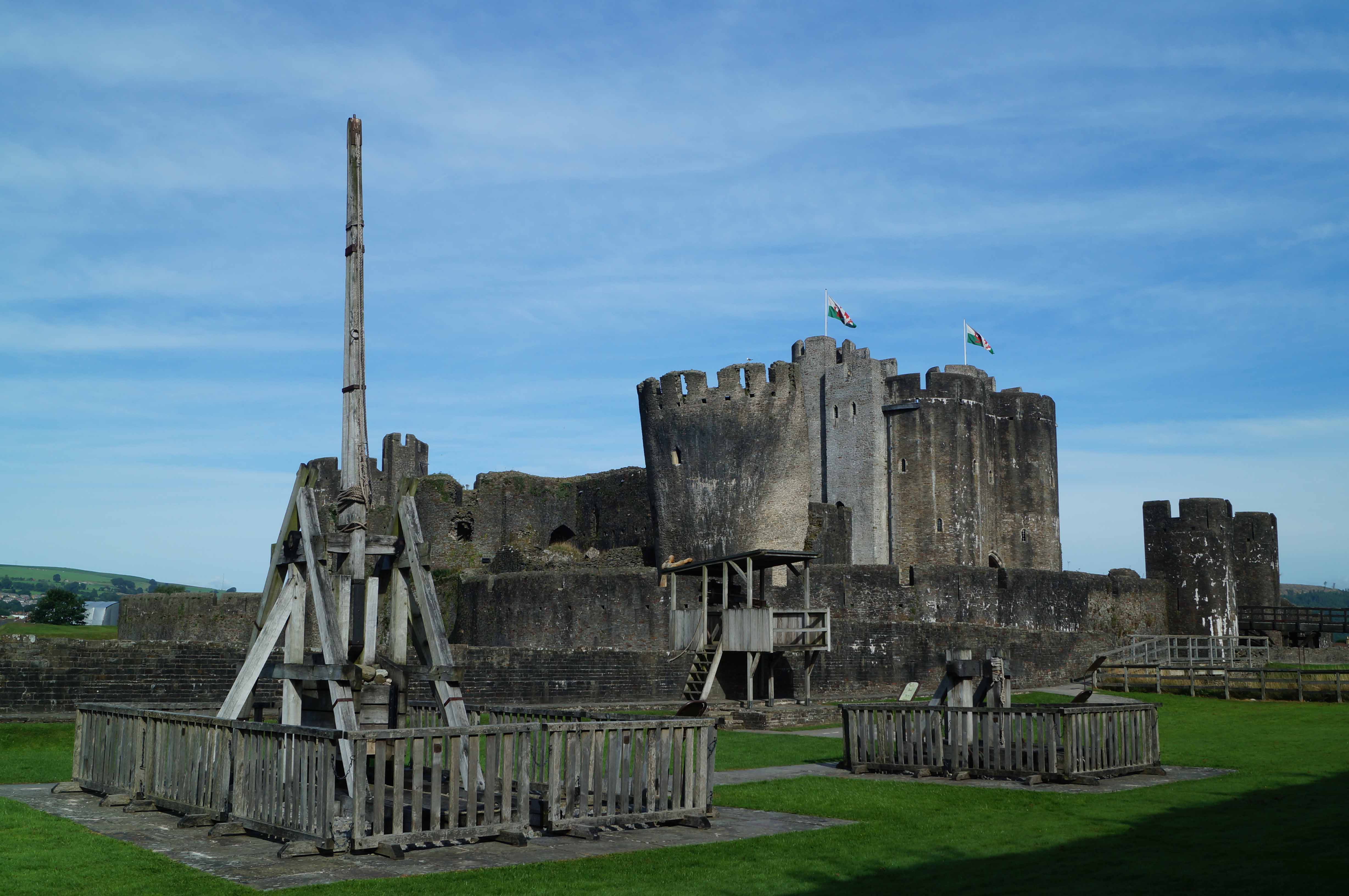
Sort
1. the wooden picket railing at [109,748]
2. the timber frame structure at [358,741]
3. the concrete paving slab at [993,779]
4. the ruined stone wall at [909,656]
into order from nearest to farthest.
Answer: the timber frame structure at [358,741] < the wooden picket railing at [109,748] < the concrete paving slab at [993,779] < the ruined stone wall at [909,656]

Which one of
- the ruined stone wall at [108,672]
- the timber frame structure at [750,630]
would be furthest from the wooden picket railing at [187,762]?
the timber frame structure at [750,630]

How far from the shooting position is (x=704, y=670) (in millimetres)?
26828

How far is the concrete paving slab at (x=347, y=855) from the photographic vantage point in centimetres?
816

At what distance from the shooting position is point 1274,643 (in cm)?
4725

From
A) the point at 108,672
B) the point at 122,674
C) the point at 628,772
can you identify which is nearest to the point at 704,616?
the point at 122,674

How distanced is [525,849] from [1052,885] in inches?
146

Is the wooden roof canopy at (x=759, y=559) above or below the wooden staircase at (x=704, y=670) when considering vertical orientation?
above

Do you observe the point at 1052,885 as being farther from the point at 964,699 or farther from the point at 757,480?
the point at 757,480

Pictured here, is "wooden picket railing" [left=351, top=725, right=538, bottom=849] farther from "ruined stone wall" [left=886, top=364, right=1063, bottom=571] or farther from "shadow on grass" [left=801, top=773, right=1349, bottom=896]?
"ruined stone wall" [left=886, top=364, right=1063, bottom=571]

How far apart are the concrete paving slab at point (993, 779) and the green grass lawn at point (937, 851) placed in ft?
0.79

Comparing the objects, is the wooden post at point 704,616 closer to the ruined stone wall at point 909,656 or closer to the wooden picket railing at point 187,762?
the ruined stone wall at point 909,656

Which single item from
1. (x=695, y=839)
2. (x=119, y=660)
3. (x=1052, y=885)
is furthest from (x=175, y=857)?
(x=119, y=660)

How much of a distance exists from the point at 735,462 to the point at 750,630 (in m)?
15.7

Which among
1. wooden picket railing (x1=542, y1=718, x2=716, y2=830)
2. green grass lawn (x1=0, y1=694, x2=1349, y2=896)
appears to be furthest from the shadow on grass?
wooden picket railing (x1=542, y1=718, x2=716, y2=830)
